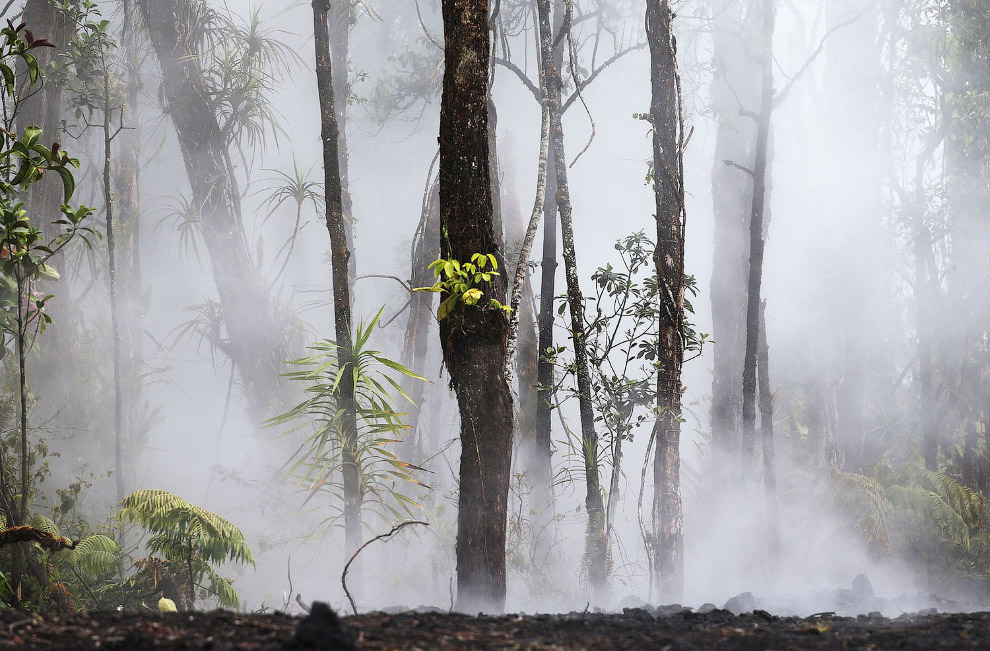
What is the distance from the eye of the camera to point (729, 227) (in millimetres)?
10273

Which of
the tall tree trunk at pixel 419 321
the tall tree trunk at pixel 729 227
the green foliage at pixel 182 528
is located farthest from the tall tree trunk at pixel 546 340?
the tall tree trunk at pixel 729 227

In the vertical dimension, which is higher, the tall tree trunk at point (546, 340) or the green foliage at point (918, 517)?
the tall tree trunk at point (546, 340)

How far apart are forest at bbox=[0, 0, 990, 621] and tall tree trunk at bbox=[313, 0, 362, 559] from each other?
3 centimetres

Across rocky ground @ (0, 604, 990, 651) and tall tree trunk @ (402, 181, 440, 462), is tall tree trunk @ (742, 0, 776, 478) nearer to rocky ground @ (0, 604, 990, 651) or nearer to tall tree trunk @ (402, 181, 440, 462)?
tall tree trunk @ (402, 181, 440, 462)

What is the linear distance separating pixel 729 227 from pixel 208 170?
712 centimetres

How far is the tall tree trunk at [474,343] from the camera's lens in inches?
132

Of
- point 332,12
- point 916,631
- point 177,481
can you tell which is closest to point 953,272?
point 332,12

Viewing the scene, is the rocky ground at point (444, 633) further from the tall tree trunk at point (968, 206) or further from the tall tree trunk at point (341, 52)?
the tall tree trunk at point (968, 206)

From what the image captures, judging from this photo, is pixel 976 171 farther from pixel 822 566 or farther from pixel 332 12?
pixel 332 12

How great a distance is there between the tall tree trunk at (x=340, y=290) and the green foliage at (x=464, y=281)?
56.9 inches

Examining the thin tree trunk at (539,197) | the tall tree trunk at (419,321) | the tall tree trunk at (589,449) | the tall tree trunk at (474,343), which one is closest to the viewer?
the tall tree trunk at (474,343)

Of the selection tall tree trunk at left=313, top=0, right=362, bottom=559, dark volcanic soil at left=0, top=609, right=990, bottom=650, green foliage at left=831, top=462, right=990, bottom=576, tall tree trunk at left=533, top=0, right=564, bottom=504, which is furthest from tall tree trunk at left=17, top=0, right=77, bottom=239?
green foliage at left=831, top=462, right=990, bottom=576

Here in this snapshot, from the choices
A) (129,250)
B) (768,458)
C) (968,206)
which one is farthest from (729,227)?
(129,250)

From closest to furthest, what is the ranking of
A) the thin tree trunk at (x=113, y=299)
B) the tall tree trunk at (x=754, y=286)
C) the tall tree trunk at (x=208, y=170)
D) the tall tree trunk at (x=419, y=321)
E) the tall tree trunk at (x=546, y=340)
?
the tall tree trunk at (x=546, y=340), the thin tree trunk at (x=113, y=299), the tall tree trunk at (x=754, y=286), the tall tree trunk at (x=208, y=170), the tall tree trunk at (x=419, y=321)
